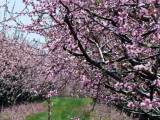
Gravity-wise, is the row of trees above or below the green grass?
above

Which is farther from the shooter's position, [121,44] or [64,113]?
[64,113]

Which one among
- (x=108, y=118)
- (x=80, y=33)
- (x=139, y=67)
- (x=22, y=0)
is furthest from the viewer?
(x=108, y=118)

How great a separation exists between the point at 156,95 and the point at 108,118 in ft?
30.8

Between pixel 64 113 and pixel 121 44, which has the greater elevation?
pixel 121 44

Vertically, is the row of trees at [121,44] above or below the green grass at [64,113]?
above

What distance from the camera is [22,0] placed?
6.83 meters

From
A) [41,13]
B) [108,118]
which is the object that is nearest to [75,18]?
[41,13]

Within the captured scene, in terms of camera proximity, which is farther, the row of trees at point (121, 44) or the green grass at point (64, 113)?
the green grass at point (64, 113)

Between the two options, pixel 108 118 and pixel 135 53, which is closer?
pixel 135 53

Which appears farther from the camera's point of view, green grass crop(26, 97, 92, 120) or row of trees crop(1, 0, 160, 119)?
green grass crop(26, 97, 92, 120)

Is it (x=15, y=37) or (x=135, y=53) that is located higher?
(x=15, y=37)

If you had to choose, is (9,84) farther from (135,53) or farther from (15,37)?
(135,53)

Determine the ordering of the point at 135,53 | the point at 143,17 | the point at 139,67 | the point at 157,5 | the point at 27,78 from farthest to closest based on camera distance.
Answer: the point at 27,78 < the point at 143,17 < the point at 135,53 < the point at 157,5 < the point at 139,67

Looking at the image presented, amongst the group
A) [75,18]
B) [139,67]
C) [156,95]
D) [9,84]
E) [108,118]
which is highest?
[75,18]
